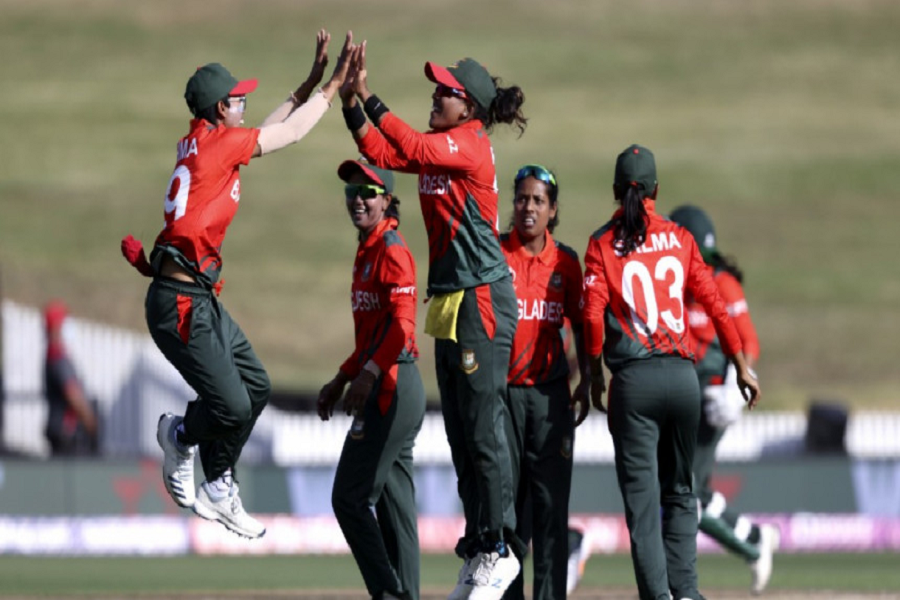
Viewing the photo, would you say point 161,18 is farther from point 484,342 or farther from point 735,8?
point 484,342

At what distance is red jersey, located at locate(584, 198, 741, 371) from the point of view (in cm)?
965

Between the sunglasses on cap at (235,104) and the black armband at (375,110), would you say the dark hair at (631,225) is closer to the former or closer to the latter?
the black armband at (375,110)

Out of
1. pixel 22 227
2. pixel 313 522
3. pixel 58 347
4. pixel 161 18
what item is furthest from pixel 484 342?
pixel 161 18

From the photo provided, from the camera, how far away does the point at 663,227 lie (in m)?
9.80

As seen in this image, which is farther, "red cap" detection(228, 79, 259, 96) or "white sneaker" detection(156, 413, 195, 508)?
"white sneaker" detection(156, 413, 195, 508)

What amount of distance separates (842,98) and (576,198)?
13.2 meters

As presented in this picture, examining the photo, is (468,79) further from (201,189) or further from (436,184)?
(201,189)

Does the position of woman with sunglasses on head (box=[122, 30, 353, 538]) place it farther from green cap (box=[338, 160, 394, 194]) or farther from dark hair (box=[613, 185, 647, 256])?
dark hair (box=[613, 185, 647, 256])

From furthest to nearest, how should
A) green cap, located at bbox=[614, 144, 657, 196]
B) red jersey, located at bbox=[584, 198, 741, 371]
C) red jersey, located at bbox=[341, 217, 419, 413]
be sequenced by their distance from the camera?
green cap, located at bbox=[614, 144, 657, 196]
red jersey, located at bbox=[584, 198, 741, 371]
red jersey, located at bbox=[341, 217, 419, 413]

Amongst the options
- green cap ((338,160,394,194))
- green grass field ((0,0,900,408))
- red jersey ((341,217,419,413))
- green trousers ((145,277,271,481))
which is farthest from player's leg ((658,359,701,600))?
green grass field ((0,0,900,408))

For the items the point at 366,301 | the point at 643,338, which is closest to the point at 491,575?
the point at 643,338

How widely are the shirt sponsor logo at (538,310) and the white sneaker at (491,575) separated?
1.49m

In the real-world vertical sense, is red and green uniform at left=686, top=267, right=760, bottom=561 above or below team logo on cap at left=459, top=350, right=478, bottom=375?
below

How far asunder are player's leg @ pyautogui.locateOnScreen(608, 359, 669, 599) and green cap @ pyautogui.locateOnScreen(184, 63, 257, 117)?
9.13 feet
